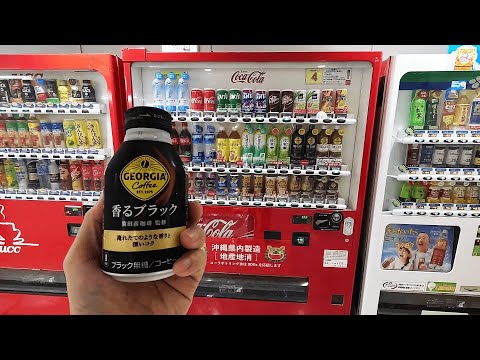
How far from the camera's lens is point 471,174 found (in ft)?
7.07

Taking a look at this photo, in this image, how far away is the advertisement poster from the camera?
2.41 m

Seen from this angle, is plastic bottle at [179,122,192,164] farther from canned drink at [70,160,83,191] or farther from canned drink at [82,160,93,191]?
canned drink at [70,160,83,191]

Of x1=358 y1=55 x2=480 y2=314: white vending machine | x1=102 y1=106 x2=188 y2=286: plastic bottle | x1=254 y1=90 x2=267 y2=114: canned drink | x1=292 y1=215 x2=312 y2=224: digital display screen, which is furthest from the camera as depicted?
x1=292 y1=215 x2=312 y2=224: digital display screen

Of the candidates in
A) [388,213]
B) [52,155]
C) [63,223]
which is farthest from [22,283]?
[388,213]

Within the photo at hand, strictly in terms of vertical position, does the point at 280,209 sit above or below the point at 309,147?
below

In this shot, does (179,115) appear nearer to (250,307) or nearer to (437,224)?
(250,307)

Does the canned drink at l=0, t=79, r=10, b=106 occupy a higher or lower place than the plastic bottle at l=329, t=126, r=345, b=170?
higher

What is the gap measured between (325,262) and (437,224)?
34.5 inches

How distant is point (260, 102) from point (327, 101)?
51 cm

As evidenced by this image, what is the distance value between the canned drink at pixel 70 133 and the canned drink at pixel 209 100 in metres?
1.09

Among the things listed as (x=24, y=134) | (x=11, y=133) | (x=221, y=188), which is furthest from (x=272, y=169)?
(x=11, y=133)

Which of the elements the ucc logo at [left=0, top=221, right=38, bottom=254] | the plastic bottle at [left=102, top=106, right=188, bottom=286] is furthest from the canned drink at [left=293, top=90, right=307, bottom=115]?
the ucc logo at [left=0, top=221, right=38, bottom=254]

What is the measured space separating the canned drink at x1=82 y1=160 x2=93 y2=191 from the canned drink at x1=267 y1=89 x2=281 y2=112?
1.55 m

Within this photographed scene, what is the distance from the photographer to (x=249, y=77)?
2.38 metres
